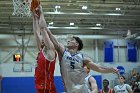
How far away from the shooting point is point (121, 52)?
74.3 feet

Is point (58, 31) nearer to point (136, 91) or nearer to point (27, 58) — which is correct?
point (27, 58)

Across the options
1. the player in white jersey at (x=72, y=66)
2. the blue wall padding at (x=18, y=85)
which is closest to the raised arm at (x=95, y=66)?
the player in white jersey at (x=72, y=66)

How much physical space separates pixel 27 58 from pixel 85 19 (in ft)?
17.4

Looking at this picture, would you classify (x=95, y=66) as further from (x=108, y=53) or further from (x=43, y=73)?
(x=108, y=53)

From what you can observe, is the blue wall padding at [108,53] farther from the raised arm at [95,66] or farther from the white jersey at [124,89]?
the raised arm at [95,66]

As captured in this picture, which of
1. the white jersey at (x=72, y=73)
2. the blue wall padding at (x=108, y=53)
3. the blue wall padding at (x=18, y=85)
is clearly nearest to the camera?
the white jersey at (x=72, y=73)

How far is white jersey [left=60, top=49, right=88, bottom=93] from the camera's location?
13.5 feet

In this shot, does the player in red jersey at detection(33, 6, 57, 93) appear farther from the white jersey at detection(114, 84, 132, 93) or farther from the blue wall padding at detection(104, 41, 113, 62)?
the blue wall padding at detection(104, 41, 113, 62)

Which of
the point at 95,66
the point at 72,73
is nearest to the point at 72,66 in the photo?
the point at 72,73

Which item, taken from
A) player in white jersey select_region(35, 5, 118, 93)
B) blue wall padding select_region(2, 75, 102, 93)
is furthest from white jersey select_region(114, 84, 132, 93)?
blue wall padding select_region(2, 75, 102, 93)

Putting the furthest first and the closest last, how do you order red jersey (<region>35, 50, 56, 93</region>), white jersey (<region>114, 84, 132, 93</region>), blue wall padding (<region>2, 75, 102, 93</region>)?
blue wall padding (<region>2, 75, 102, 93</region>) < white jersey (<region>114, 84, 132, 93</region>) < red jersey (<region>35, 50, 56, 93</region>)

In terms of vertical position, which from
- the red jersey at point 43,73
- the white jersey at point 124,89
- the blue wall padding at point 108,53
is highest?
the red jersey at point 43,73

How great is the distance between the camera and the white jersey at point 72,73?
162 inches

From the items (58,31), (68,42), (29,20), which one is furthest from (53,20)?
(68,42)
